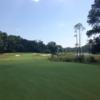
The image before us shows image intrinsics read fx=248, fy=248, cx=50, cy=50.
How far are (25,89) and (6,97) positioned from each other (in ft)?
5.64

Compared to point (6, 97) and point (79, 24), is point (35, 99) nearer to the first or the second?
point (6, 97)

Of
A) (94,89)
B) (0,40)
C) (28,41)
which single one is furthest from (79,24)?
(94,89)

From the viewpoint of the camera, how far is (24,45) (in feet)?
359

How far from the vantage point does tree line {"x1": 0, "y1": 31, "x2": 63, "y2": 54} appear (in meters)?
102

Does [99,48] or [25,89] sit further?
[99,48]

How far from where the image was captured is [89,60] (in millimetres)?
36438

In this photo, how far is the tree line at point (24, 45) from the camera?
10191cm

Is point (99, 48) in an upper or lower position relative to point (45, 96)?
upper

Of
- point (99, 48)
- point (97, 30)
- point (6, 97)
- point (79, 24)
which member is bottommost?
point (6, 97)

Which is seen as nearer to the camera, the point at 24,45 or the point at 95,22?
the point at 95,22

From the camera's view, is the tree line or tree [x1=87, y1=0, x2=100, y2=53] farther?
the tree line

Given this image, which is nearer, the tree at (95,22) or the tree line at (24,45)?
the tree at (95,22)

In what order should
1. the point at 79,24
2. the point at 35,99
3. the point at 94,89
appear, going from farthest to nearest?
the point at 79,24 < the point at 94,89 < the point at 35,99

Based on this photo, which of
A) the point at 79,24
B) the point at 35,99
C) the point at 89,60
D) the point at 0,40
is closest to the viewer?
the point at 35,99
